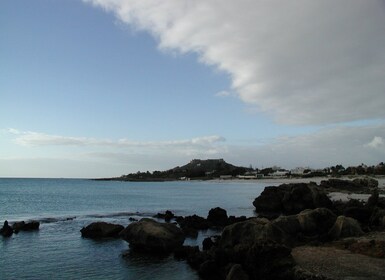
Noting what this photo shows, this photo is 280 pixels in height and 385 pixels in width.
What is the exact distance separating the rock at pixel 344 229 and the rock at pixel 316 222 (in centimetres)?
136

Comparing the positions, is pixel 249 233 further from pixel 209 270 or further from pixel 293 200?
pixel 293 200

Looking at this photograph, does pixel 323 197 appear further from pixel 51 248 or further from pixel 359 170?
pixel 359 170

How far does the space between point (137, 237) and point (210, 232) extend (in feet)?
35.9

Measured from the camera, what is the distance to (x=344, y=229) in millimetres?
26016

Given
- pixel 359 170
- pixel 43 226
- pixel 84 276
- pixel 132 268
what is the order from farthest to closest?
1. pixel 359 170
2. pixel 43 226
3. pixel 132 268
4. pixel 84 276

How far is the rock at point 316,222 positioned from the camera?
27.8m

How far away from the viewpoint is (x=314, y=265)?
1852cm

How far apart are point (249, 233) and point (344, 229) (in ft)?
24.5

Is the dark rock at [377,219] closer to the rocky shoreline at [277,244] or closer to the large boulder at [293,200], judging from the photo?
the rocky shoreline at [277,244]

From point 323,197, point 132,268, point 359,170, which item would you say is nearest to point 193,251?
point 132,268

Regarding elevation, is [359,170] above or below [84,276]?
above

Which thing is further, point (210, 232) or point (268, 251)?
point (210, 232)

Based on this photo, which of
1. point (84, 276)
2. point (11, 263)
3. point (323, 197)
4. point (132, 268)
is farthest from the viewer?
point (323, 197)

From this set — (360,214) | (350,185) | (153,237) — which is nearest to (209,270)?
(153,237)
